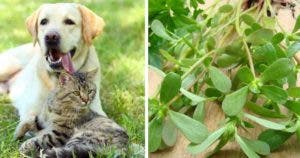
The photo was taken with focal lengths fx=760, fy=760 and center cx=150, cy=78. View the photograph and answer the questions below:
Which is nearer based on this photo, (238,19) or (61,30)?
(61,30)

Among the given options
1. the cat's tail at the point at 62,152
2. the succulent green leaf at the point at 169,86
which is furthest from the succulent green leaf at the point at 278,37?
the cat's tail at the point at 62,152

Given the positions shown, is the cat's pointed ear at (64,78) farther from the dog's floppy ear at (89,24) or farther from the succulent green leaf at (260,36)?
the succulent green leaf at (260,36)

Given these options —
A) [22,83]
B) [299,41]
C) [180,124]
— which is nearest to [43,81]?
[22,83]

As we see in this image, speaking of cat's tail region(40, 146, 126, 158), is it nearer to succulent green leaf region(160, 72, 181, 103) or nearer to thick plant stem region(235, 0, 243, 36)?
succulent green leaf region(160, 72, 181, 103)

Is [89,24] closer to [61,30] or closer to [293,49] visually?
[61,30]

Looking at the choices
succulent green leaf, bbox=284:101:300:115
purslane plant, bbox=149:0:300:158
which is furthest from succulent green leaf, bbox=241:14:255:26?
→ succulent green leaf, bbox=284:101:300:115

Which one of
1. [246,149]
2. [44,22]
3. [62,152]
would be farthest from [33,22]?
[246,149]

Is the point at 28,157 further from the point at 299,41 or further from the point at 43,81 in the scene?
the point at 299,41
